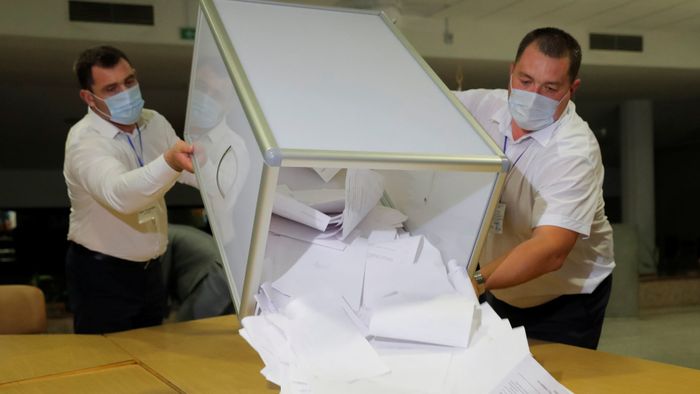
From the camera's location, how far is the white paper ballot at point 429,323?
42.6 inches

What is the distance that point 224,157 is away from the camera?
47.7 inches

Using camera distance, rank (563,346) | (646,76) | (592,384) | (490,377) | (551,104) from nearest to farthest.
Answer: (490,377) → (592,384) → (563,346) → (551,104) → (646,76)

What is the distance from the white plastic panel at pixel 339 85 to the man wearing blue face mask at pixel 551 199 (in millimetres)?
433

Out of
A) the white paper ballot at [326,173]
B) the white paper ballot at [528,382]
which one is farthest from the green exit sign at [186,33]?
the white paper ballot at [528,382]

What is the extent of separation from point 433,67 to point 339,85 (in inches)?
218

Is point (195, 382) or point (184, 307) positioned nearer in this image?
point (195, 382)

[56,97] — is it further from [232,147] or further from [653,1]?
[232,147]

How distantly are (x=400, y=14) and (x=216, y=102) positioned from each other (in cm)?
464

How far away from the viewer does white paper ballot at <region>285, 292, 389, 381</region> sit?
40.3 inches

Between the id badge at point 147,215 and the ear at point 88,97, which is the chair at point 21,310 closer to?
the id badge at point 147,215

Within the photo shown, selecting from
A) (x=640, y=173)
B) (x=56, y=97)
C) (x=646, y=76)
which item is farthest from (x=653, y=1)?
(x=56, y=97)

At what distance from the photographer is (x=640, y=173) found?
8.65 metres

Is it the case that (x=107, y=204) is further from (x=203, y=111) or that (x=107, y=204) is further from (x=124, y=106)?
(x=203, y=111)

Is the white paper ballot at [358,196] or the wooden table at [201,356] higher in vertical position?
the white paper ballot at [358,196]
